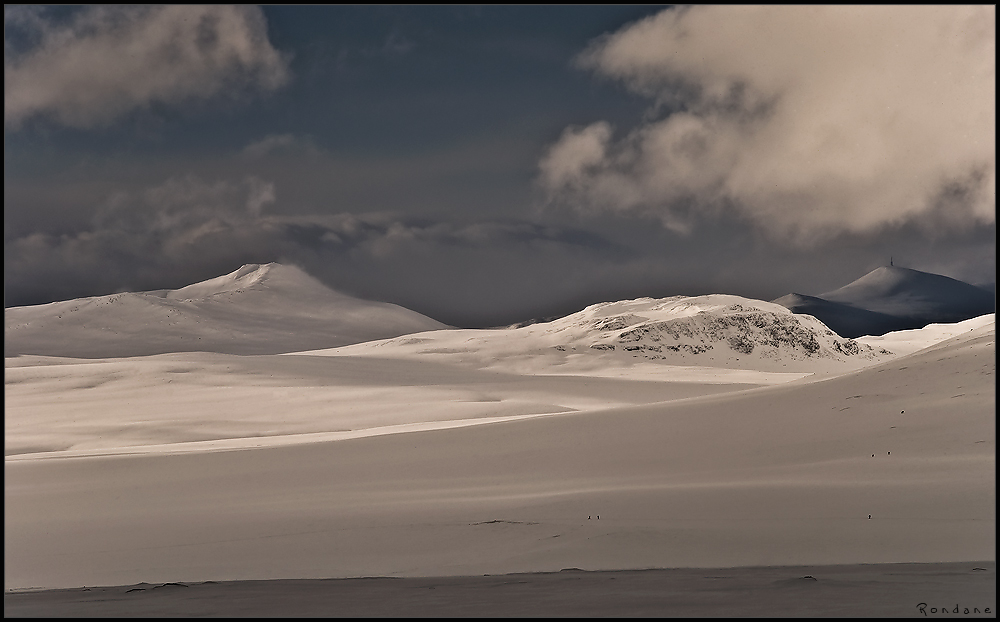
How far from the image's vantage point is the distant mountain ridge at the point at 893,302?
151875mm

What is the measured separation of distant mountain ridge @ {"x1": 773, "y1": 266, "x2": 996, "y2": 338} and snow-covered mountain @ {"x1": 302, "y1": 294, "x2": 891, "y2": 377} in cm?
10068

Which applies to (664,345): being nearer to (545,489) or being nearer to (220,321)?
(545,489)

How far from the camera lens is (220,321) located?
257 feet

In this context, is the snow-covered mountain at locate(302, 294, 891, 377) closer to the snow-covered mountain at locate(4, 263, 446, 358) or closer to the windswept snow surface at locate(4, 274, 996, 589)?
the windswept snow surface at locate(4, 274, 996, 589)

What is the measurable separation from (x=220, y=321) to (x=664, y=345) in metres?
46.7

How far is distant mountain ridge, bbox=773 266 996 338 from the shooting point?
151875mm

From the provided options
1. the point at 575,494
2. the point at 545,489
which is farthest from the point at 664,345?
the point at 575,494

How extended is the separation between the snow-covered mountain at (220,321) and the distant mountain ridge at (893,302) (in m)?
84.7

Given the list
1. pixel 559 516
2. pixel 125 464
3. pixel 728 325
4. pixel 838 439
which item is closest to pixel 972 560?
pixel 559 516

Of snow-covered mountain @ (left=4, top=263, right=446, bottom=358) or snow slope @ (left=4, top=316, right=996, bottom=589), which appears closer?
snow slope @ (left=4, top=316, right=996, bottom=589)

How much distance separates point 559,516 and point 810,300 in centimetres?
16501

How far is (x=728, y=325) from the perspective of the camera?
48062 mm

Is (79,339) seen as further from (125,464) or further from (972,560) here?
(972,560)

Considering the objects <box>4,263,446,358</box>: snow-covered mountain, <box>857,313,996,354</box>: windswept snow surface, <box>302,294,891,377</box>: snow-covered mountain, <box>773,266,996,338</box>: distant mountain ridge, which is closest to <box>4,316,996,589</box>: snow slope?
<box>302,294,891,377</box>: snow-covered mountain
